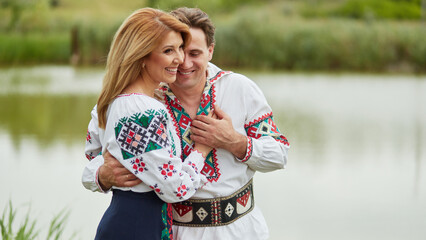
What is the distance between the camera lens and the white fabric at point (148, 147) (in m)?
1.64

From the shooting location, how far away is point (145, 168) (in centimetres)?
167

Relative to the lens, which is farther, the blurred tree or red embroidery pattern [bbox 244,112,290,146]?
the blurred tree

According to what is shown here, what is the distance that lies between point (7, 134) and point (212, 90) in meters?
6.02

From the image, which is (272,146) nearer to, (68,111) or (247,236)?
(247,236)

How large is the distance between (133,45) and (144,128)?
22cm

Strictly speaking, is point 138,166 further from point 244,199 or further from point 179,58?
point 244,199

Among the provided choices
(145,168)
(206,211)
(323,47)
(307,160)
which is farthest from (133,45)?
(323,47)

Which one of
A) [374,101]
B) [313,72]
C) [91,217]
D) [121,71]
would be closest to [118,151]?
[121,71]

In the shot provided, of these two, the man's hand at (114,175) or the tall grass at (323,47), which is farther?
the tall grass at (323,47)

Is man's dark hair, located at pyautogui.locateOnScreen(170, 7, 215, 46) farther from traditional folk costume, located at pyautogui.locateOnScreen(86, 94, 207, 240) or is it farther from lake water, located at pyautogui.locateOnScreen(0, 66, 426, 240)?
lake water, located at pyautogui.locateOnScreen(0, 66, 426, 240)

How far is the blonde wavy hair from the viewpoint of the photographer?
167 centimetres

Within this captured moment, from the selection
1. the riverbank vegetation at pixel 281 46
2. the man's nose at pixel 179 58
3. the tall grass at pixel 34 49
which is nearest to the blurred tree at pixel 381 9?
the riverbank vegetation at pixel 281 46

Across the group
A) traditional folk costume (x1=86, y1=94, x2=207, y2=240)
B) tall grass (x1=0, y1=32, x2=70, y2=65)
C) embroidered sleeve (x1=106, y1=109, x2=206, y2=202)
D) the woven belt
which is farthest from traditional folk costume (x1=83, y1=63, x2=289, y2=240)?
tall grass (x1=0, y1=32, x2=70, y2=65)

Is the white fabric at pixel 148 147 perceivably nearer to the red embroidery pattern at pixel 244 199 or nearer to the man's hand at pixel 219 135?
the man's hand at pixel 219 135
